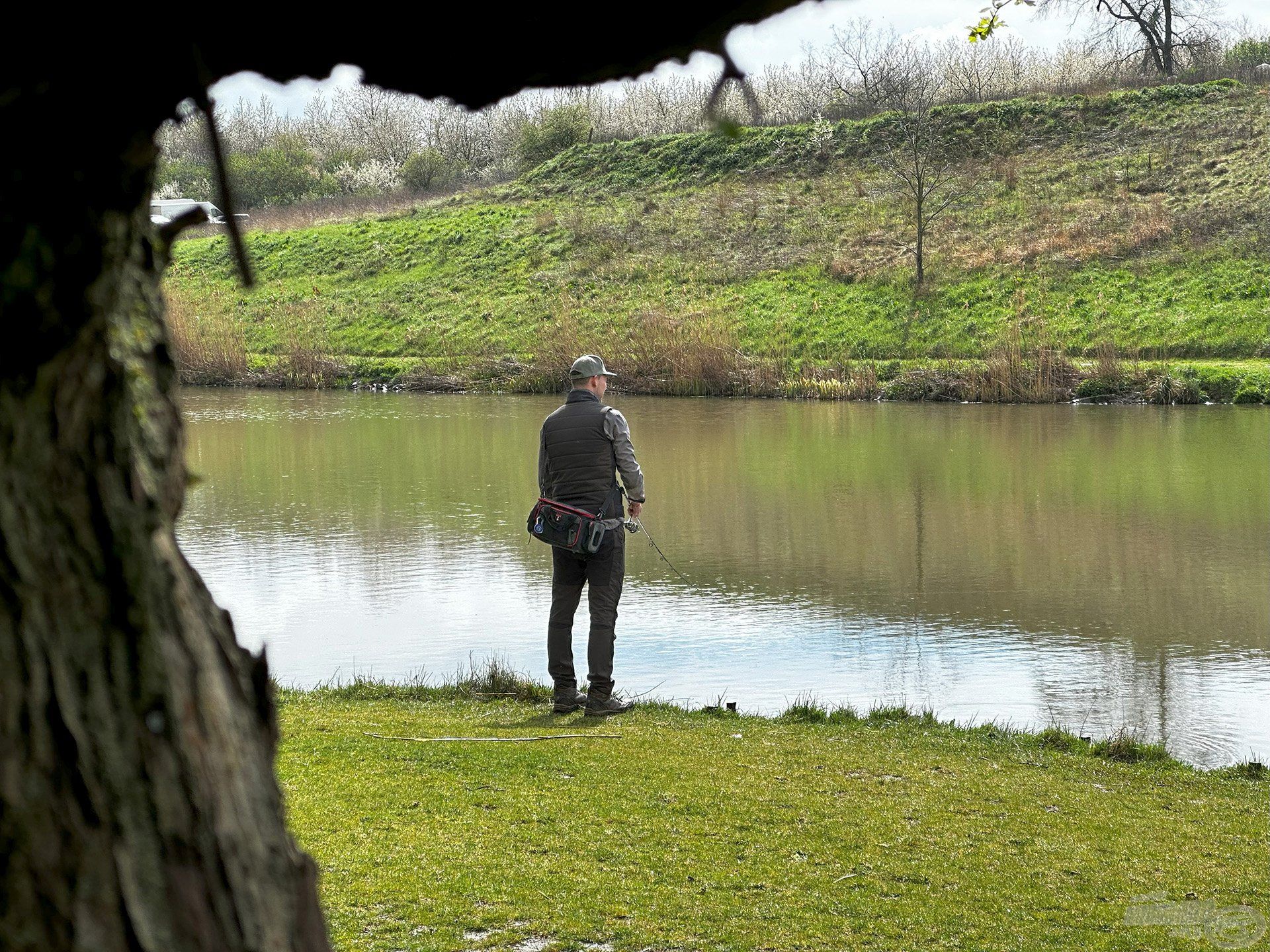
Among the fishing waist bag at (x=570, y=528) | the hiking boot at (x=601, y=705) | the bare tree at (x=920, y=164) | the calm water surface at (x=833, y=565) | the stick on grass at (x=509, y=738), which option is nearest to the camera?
the stick on grass at (x=509, y=738)

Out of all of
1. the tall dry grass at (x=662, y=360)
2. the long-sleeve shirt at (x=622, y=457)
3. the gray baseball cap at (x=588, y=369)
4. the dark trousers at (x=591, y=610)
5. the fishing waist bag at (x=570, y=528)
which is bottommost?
the dark trousers at (x=591, y=610)

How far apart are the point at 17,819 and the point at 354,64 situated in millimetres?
1085

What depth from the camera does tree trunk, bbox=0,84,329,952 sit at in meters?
1.56

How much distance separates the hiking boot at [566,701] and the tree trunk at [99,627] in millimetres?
7073

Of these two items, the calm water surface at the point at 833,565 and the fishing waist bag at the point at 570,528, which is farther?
the calm water surface at the point at 833,565

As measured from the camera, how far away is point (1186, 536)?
1586cm

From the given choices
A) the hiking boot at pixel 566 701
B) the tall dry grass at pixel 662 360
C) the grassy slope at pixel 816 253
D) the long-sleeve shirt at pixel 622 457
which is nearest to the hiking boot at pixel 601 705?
the hiking boot at pixel 566 701

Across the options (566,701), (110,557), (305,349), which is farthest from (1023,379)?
(110,557)

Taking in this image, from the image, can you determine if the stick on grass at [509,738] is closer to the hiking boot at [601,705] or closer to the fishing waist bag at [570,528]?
the hiking boot at [601,705]

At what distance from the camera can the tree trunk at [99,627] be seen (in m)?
1.56

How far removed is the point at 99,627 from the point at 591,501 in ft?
22.6

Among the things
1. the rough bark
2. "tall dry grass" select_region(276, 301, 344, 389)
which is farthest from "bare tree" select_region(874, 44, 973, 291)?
the rough bark

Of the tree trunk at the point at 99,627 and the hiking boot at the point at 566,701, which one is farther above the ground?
the tree trunk at the point at 99,627

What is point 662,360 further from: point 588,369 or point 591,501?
point 591,501
